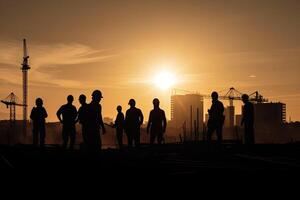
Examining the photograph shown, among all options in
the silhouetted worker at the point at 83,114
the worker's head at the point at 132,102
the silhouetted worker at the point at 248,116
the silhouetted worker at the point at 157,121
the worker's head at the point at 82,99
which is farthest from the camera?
the silhouetted worker at the point at 248,116

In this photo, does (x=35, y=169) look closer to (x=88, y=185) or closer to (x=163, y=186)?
(x=88, y=185)

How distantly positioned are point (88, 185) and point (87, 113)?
19.8 ft

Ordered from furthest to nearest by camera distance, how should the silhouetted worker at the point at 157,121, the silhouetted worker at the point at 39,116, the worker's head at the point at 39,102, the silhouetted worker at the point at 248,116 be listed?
the silhouetted worker at the point at 39,116 → the worker's head at the point at 39,102 → the silhouetted worker at the point at 248,116 → the silhouetted worker at the point at 157,121

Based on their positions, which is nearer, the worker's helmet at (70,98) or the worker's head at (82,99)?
the worker's head at (82,99)

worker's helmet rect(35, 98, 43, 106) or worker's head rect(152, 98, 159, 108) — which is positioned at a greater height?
worker's helmet rect(35, 98, 43, 106)

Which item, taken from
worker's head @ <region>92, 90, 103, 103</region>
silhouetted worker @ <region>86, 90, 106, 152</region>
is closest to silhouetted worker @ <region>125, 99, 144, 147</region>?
silhouetted worker @ <region>86, 90, 106, 152</region>

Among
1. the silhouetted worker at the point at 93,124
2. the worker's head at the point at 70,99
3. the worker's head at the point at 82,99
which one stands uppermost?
the worker's head at the point at 70,99

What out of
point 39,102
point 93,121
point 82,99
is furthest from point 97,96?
point 39,102

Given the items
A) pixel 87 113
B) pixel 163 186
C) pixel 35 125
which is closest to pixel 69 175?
pixel 163 186

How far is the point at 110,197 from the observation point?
694 centimetres

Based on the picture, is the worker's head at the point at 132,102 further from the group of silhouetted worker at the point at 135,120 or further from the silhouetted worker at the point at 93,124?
the silhouetted worker at the point at 93,124

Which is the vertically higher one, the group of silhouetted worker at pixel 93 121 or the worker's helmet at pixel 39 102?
the worker's helmet at pixel 39 102

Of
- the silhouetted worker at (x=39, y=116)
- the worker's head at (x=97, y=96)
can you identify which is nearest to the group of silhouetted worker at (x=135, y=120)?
the silhouetted worker at (x=39, y=116)

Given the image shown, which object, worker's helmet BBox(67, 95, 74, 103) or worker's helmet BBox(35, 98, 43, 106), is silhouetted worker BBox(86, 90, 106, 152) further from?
worker's helmet BBox(35, 98, 43, 106)
